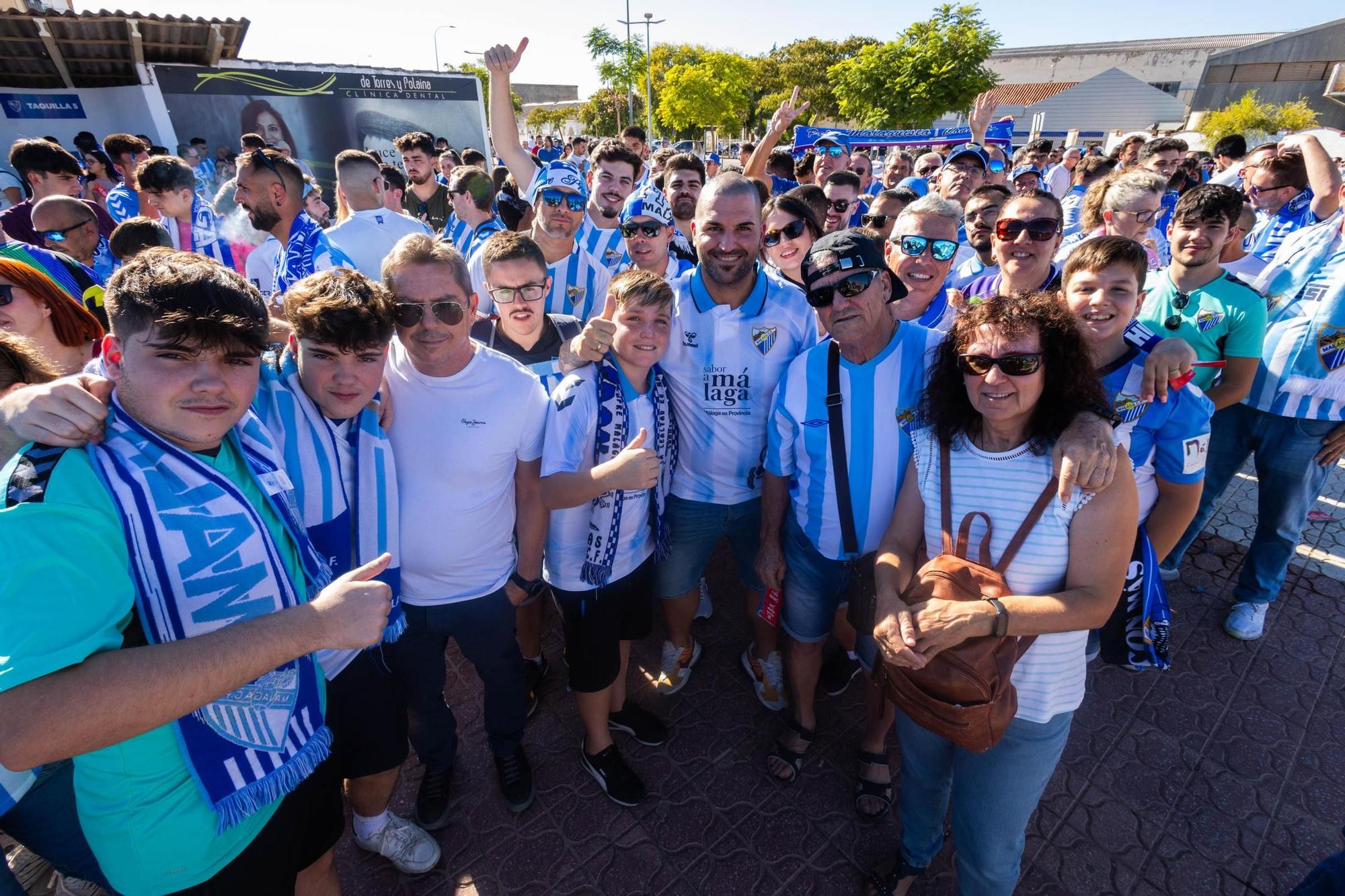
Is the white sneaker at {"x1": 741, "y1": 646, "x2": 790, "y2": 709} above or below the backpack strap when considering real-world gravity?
below

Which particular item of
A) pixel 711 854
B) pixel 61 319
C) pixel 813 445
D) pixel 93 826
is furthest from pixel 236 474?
pixel 711 854

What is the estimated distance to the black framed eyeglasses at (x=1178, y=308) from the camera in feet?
11.1

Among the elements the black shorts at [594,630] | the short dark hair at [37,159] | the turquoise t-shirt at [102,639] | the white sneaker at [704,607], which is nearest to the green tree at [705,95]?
the short dark hair at [37,159]

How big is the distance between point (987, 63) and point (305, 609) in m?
88.8

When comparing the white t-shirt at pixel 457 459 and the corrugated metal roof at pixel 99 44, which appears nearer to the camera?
the white t-shirt at pixel 457 459

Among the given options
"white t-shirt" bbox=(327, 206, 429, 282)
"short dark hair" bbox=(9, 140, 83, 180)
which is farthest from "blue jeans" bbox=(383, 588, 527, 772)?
"short dark hair" bbox=(9, 140, 83, 180)

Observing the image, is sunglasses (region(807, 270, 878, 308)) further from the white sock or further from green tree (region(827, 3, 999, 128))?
green tree (region(827, 3, 999, 128))

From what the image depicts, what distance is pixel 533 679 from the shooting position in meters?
3.45

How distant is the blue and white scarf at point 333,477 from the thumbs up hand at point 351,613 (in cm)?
49

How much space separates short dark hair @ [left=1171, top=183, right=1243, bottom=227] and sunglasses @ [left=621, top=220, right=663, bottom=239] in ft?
10.1

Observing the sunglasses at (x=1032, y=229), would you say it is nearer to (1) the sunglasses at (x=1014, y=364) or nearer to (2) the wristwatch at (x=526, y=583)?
(1) the sunglasses at (x=1014, y=364)

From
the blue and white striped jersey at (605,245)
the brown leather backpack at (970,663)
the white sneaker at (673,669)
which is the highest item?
the blue and white striped jersey at (605,245)

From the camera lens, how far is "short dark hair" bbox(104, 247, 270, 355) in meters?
1.42

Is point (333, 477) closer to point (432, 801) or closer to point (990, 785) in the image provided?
point (432, 801)
